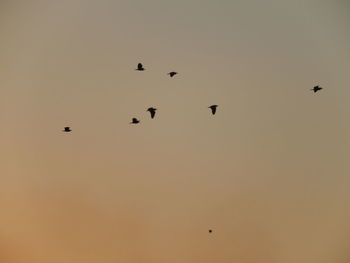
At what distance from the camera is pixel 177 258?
75.9 inches

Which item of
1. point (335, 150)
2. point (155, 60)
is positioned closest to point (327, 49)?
point (335, 150)

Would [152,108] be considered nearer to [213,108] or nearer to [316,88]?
[213,108]

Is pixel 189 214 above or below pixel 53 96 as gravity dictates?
below

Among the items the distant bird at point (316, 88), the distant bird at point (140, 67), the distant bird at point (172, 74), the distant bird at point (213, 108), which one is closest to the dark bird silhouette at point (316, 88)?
the distant bird at point (316, 88)

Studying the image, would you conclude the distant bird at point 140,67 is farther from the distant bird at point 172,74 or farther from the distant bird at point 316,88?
the distant bird at point 316,88

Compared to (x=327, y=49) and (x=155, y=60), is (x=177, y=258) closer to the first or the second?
(x=155, y=60)

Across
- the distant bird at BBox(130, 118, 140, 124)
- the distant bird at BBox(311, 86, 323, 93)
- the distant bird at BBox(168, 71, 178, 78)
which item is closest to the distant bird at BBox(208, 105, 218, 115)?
the distant bird at BBox(168, 71, 178, 78)

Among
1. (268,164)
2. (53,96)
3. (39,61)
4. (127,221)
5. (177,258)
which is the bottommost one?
(177,258)

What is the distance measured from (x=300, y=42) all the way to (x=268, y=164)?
570 millimetres

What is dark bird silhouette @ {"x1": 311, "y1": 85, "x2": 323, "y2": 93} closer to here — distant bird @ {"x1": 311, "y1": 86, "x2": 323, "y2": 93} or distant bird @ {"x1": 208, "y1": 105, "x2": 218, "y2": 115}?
A: distant bird @ {"x1": 311, "y1": 86, "x2": 323, "y2": 93}

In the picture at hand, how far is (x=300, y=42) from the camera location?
1900 mm

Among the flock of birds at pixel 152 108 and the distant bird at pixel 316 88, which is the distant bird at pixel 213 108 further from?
the distant bird at pixel 316 88

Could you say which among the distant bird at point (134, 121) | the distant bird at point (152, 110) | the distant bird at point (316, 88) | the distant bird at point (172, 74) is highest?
the distant bird at point (172, 74)

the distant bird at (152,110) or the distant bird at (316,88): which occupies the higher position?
the distant bird at (316,88)
